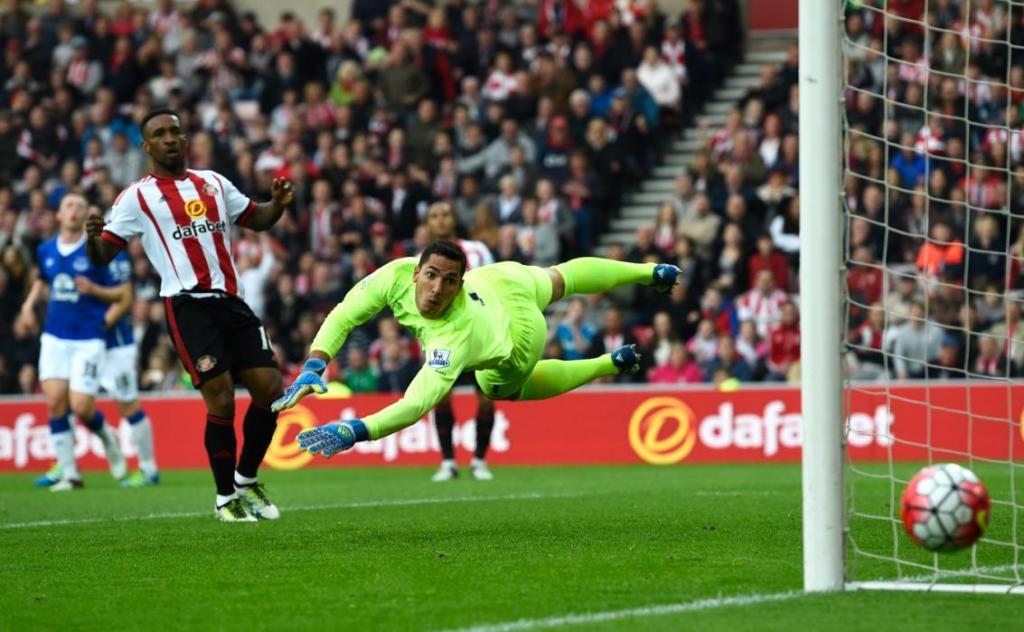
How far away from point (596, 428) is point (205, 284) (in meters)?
8.53

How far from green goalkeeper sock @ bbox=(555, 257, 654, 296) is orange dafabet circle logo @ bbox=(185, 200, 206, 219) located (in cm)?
214

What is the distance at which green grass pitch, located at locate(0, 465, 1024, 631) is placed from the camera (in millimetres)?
6105

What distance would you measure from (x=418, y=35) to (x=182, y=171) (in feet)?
45.2

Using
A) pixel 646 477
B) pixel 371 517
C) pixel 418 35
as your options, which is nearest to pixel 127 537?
pixel 371 517

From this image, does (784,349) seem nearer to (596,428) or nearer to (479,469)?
(596,428)

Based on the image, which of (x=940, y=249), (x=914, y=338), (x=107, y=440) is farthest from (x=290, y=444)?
(x=940, y=249)

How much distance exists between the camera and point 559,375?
9.68 m

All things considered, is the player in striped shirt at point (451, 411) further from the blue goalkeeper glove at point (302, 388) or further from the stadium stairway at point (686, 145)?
the stadium stairway at point (686, 145)

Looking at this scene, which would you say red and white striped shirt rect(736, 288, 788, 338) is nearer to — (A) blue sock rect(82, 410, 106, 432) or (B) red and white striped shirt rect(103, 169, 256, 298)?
(A) blue sock rect(82, 410, 106, 432)

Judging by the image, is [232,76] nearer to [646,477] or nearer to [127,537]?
[646,477]

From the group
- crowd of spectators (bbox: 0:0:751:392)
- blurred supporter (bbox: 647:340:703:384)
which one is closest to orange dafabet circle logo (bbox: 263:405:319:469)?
crowd of spectators (bbox: 0:0:751:392)

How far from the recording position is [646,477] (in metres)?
14.6

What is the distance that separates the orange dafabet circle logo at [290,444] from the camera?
701 inches

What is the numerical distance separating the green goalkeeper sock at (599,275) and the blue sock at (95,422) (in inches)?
260
